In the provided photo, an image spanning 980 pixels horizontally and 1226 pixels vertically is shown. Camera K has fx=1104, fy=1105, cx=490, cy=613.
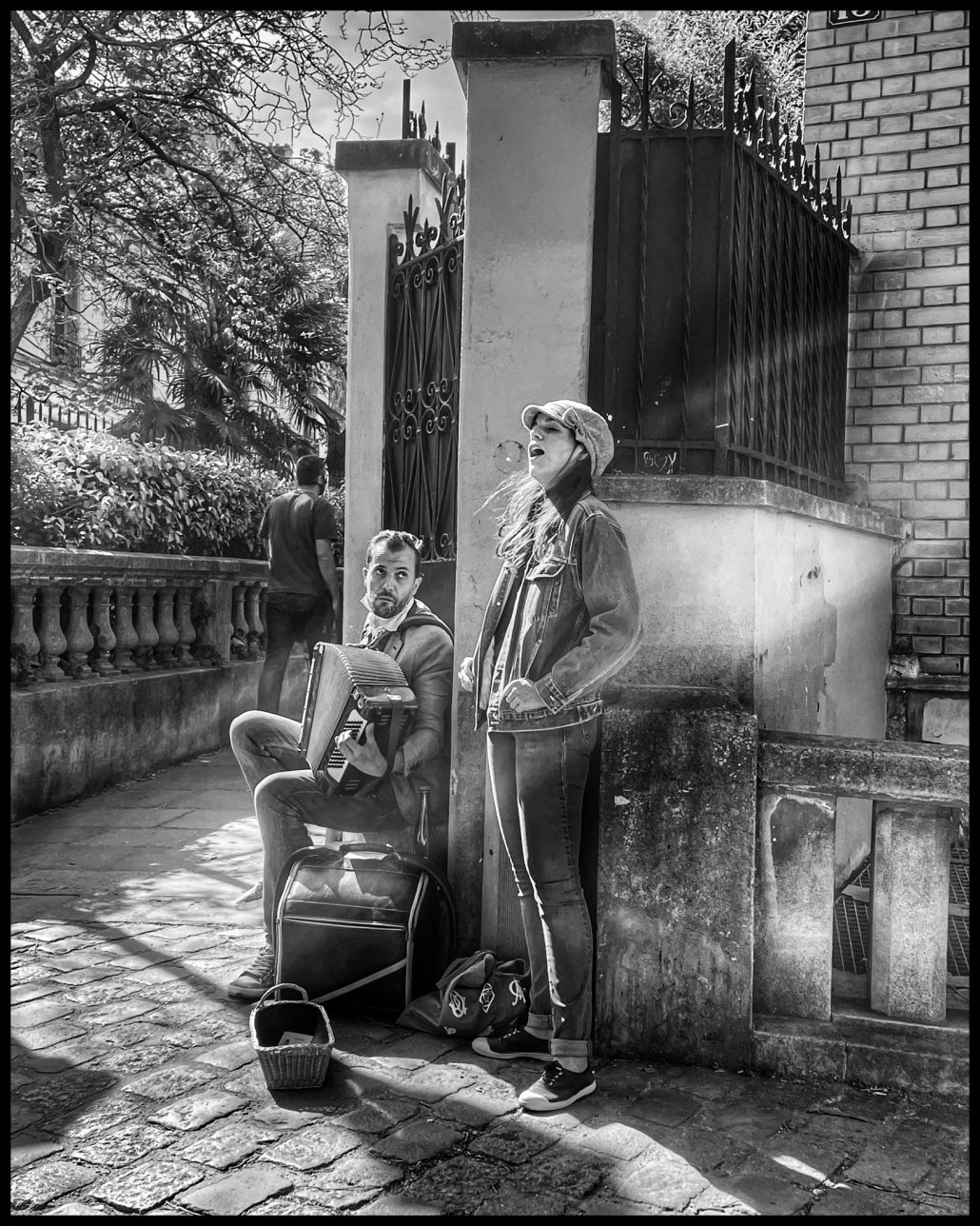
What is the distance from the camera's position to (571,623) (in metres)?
3.62

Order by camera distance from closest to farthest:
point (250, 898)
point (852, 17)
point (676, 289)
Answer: point (676, 289)
point (250, 898)
point (852, 17)

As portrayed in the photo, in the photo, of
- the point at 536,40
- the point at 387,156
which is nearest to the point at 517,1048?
the point at 536,40

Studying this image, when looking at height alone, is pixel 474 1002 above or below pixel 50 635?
below

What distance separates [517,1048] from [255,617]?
7.29 metres

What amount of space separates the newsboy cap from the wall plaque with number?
4416mm

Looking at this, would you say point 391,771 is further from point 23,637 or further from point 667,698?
point 23,637

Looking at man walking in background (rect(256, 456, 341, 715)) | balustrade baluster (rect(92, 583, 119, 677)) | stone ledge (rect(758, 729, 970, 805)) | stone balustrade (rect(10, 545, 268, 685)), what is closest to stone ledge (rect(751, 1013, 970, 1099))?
stone ledge (rect(758, 729, 970, 805))

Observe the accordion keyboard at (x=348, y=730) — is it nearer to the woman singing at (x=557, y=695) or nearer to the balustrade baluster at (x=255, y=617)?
the woman singing at (x=557, y=695)

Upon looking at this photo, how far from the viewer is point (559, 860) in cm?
359

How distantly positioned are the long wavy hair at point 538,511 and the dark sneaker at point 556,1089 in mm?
1630

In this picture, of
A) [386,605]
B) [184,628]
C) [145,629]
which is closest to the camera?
[386,605]

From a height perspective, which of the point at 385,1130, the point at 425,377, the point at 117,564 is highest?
the point at 425,377

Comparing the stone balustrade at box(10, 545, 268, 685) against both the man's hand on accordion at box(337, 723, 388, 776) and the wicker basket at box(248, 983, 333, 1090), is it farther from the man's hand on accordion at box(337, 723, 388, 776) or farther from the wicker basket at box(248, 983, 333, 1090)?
the wicker basket at box(248, 983, 333, 1090)

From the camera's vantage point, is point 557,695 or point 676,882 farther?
point 676,882
